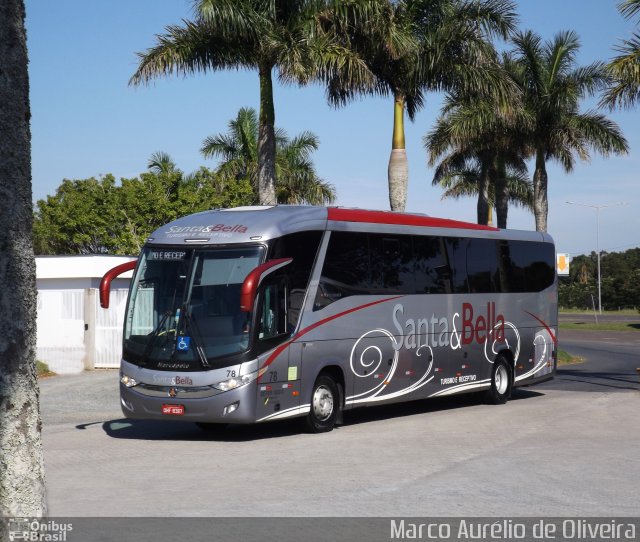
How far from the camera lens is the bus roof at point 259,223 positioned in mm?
15344

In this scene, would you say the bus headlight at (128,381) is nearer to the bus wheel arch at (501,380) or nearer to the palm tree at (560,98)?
the bus wheel arch at (501,380)

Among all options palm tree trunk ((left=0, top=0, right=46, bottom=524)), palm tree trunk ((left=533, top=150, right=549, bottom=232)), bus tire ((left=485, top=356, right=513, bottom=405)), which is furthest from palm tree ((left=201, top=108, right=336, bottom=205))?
palm tree trunk ((left=0, top=0, right=46, bottom=524))

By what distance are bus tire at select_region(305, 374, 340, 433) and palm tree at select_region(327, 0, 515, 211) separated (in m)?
12.3

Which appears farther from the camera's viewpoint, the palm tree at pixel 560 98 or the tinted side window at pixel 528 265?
the palm tree at pixel 560 98

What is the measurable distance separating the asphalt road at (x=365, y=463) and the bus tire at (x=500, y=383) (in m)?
0.37

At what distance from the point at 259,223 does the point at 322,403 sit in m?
3.04

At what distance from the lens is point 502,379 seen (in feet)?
70.6

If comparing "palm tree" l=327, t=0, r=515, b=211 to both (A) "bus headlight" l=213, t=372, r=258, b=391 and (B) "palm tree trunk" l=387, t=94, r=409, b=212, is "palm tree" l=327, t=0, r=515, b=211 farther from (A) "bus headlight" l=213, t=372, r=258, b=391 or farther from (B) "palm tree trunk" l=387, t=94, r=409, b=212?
(A) "bus headlight" l=213, t=372, r=258, b=391

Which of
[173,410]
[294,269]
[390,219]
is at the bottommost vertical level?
[173,410]

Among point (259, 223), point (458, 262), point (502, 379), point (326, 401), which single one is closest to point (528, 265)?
point (502, 379)

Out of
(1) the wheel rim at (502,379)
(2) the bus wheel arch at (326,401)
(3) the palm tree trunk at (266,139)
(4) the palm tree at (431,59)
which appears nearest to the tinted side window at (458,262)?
(1) the wheel rim at (502,379)

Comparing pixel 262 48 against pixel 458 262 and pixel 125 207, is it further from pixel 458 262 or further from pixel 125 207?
pixel 125 207

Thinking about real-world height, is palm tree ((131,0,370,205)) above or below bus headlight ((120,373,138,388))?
above

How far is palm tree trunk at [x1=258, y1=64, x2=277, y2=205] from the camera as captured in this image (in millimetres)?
24609
